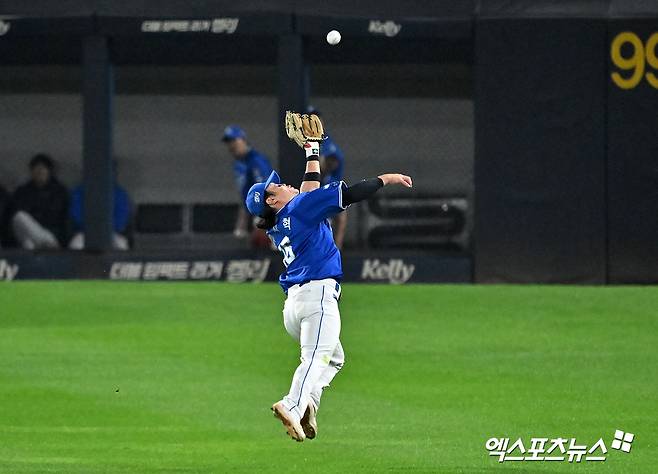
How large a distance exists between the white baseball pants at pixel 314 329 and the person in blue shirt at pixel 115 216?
12.2 m

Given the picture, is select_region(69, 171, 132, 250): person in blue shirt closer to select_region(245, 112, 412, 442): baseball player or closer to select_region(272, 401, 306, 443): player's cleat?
select_region(245, 112, 412, 442): baseball player

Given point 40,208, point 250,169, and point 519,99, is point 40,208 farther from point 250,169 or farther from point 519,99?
point 519,99

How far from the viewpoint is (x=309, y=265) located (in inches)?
331

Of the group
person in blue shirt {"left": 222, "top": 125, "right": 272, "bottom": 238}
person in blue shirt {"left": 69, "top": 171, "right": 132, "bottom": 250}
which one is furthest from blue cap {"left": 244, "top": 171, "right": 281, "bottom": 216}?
person in blue shirt {"left": 69, "top": 171, "right": 132, "bottom": 250}

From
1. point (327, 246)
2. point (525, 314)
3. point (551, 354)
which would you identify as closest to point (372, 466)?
point (327, 246)

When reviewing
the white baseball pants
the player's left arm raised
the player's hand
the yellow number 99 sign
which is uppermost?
the yellow number 99 sign

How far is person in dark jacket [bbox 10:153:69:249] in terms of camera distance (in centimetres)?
2088

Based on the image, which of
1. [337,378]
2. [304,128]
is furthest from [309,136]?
[337,378]

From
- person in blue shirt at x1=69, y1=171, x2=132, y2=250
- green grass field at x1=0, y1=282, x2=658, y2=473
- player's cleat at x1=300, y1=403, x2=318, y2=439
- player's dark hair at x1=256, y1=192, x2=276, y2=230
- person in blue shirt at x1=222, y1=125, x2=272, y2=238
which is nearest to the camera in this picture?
player's cleat at x1=300, y1=403, x2=318, y2=439

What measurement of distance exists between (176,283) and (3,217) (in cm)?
341

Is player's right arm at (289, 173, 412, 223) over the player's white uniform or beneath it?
over

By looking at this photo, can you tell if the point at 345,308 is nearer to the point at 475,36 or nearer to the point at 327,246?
the point at 475,36

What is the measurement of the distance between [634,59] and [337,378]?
8.17 meters

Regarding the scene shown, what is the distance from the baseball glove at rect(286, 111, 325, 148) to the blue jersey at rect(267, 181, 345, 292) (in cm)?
45
